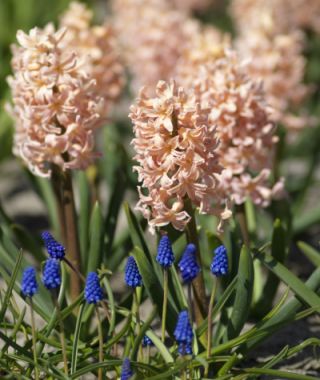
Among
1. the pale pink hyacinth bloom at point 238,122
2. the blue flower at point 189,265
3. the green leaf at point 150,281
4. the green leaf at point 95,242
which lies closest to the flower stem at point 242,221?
the pale pink hyacinth bloom at point 238,122

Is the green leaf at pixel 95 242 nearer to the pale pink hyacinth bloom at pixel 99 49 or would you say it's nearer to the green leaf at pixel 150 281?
the green leaf at pixel 150 281

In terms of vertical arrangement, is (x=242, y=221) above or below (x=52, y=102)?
below

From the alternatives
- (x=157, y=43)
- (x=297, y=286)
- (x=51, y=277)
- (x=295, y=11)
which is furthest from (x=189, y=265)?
(x=295, y=11)

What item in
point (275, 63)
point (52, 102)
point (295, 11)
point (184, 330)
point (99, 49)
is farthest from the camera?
A: point (295, 11)

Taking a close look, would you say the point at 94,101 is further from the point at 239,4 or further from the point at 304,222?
the point at 239,4

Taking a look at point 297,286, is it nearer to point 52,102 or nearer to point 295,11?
point 52,102

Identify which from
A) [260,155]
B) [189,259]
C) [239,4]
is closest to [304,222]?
[260,155]

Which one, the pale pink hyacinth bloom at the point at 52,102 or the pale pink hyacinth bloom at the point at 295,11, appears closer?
the pale pink hyacinth bloom at the point at 52,102
